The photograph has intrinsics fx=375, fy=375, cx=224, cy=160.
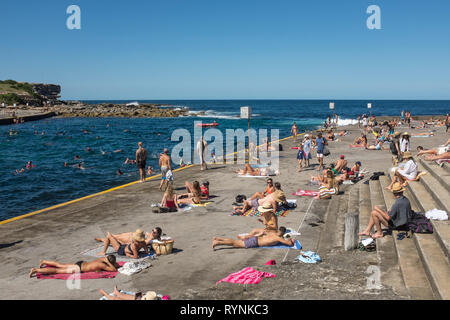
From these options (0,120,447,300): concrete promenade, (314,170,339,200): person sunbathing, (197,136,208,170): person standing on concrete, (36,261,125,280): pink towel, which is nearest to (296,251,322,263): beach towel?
(0,120,447,300): concrete promenade

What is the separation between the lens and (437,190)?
10.9 m

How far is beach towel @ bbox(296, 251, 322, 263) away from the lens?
831 cm

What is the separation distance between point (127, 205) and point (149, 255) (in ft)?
17.8

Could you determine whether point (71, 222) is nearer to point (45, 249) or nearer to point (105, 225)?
point (105, 225)

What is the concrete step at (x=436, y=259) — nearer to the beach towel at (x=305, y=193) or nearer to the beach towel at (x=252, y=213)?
Answer: the beach towel at (x=252, y=213)

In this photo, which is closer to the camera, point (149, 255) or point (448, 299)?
point (448, 299)

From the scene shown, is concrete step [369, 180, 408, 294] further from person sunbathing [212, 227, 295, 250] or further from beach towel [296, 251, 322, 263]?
person sunbathing [212, 227, 295, 250]

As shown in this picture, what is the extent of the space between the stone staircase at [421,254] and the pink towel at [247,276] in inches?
90.5

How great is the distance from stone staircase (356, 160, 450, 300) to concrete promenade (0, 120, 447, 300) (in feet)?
1.20

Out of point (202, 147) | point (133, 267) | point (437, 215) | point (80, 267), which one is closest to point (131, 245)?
point (133, 267)

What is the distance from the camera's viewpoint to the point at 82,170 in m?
28.3

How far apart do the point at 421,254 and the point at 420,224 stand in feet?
4.07
